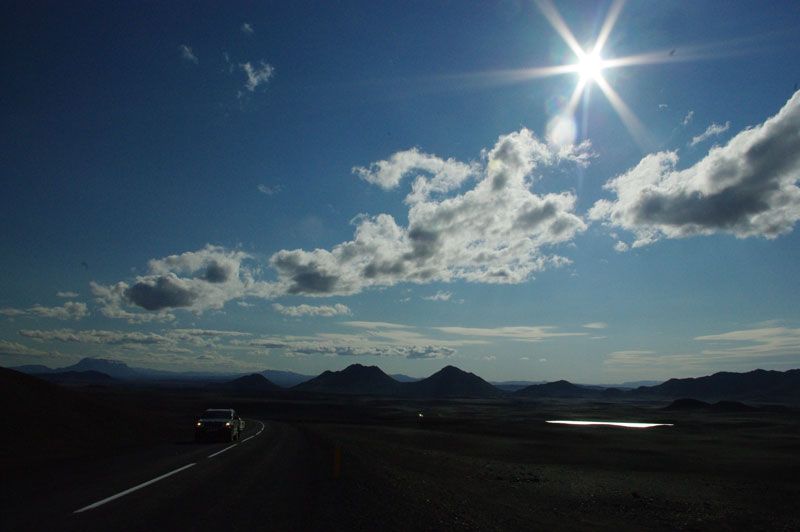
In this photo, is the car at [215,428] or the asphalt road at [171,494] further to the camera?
the car at [215,428]

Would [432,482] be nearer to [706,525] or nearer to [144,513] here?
[706,525]

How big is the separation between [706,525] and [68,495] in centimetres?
1783

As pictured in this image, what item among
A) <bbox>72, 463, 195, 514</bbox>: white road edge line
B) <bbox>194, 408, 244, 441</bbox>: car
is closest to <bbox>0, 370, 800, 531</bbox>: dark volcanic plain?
<bbox>72, 463, 195, 514</bbox>: white road edge line

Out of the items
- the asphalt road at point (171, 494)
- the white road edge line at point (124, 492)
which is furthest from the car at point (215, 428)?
the white road edge line at point (124, 492)

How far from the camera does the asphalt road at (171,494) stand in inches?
381

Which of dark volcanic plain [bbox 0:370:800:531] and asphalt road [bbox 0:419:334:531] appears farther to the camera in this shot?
dark volcanic plain [bbox 0:370:800:531]

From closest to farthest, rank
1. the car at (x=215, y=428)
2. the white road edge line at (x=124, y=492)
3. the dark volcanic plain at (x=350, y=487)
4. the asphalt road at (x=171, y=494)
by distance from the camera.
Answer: the asphalt road at (x=171, y=494) < the dark volcanic plain at (x=350, y=487) < the white road edge line at (x=124, y=492) < the car at (x=215, y=428)

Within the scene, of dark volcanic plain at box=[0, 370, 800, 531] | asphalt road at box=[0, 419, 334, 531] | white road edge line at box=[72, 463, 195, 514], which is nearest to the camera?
asphalt road at box=[0, 419, 334, 531]

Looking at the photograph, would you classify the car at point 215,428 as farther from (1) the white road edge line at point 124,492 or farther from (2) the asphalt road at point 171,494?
(1) the white road edge line at point 124,492

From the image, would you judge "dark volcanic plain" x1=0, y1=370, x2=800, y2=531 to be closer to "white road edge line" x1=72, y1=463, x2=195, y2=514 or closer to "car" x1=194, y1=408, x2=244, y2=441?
"white road edge line" x1=72, y1=463, x2=195, y2=514

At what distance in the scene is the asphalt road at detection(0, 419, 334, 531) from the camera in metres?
9.69

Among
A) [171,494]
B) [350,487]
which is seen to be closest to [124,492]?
[171,494]

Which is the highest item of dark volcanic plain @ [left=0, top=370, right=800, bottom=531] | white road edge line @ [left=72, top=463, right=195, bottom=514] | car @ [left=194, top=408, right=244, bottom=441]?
car @ [left=194, top=408, right=244, bottom=441]

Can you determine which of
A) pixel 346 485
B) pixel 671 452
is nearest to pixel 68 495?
pixel 346 485
